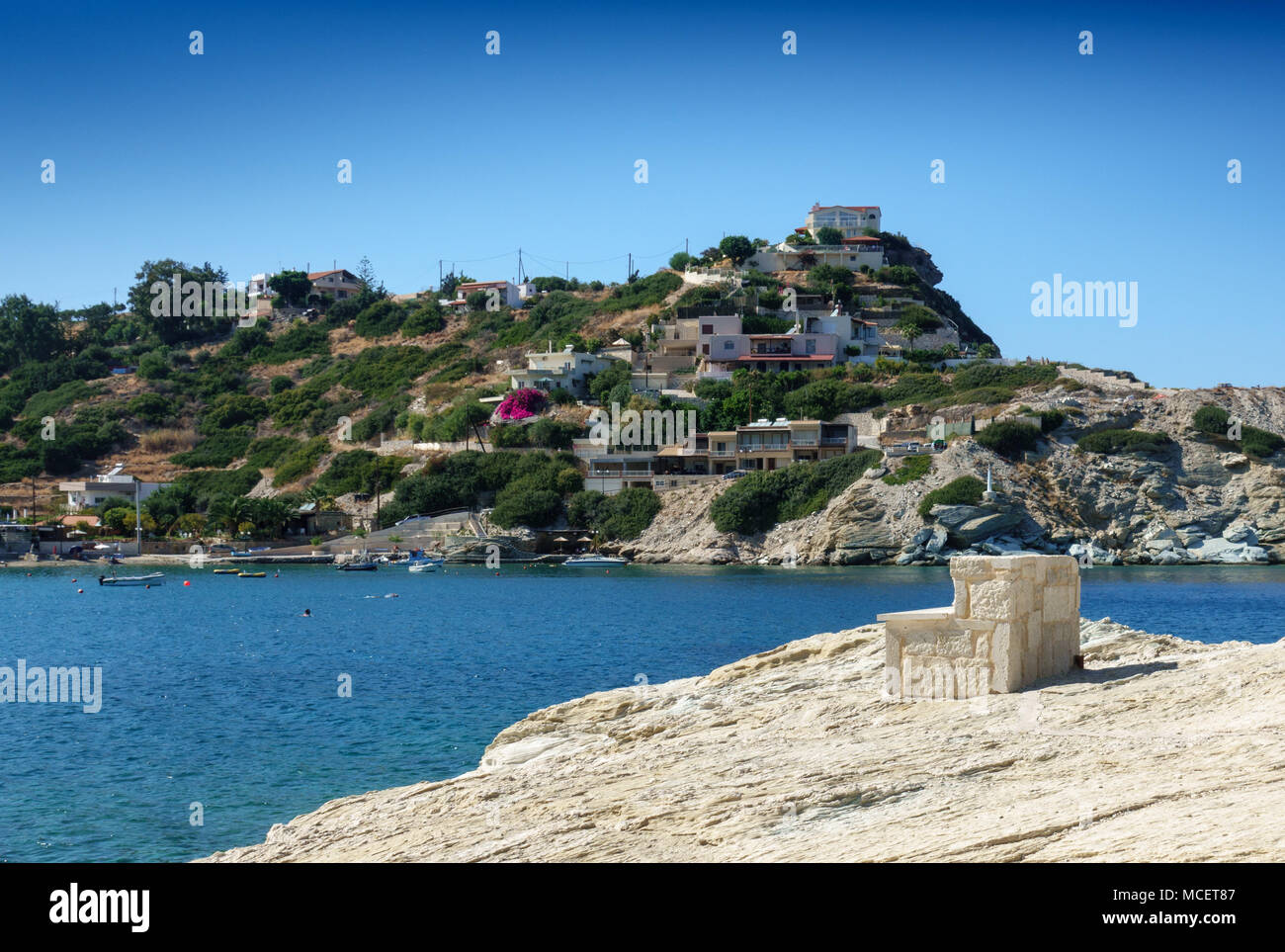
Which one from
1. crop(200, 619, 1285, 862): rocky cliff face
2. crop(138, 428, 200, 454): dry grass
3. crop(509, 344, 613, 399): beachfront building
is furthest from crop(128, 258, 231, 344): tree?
crop(200, 619, 1285, 862): rocky cliff face

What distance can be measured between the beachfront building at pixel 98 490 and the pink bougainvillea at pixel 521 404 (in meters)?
25.5

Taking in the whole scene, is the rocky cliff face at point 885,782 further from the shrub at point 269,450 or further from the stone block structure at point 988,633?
the shrub at point 269,450

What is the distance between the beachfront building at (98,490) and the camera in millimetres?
87188

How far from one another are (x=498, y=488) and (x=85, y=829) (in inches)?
2480

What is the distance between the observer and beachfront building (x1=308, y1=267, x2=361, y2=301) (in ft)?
435

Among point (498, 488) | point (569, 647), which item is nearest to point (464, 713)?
point (569, 647)

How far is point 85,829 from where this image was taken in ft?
49.3

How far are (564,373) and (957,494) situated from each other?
35.1 meters

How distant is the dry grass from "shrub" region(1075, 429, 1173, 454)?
224ft

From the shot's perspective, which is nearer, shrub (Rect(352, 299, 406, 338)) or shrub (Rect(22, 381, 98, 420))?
shrub (Rect(22, 381, 98, 420))

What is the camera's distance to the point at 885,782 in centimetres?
938

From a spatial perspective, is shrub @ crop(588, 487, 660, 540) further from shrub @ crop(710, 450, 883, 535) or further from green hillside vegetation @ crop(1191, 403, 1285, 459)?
green hillside vegetation @ crop(1191, 403, 1285, 459)

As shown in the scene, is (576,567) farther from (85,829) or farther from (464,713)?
(85,829)
